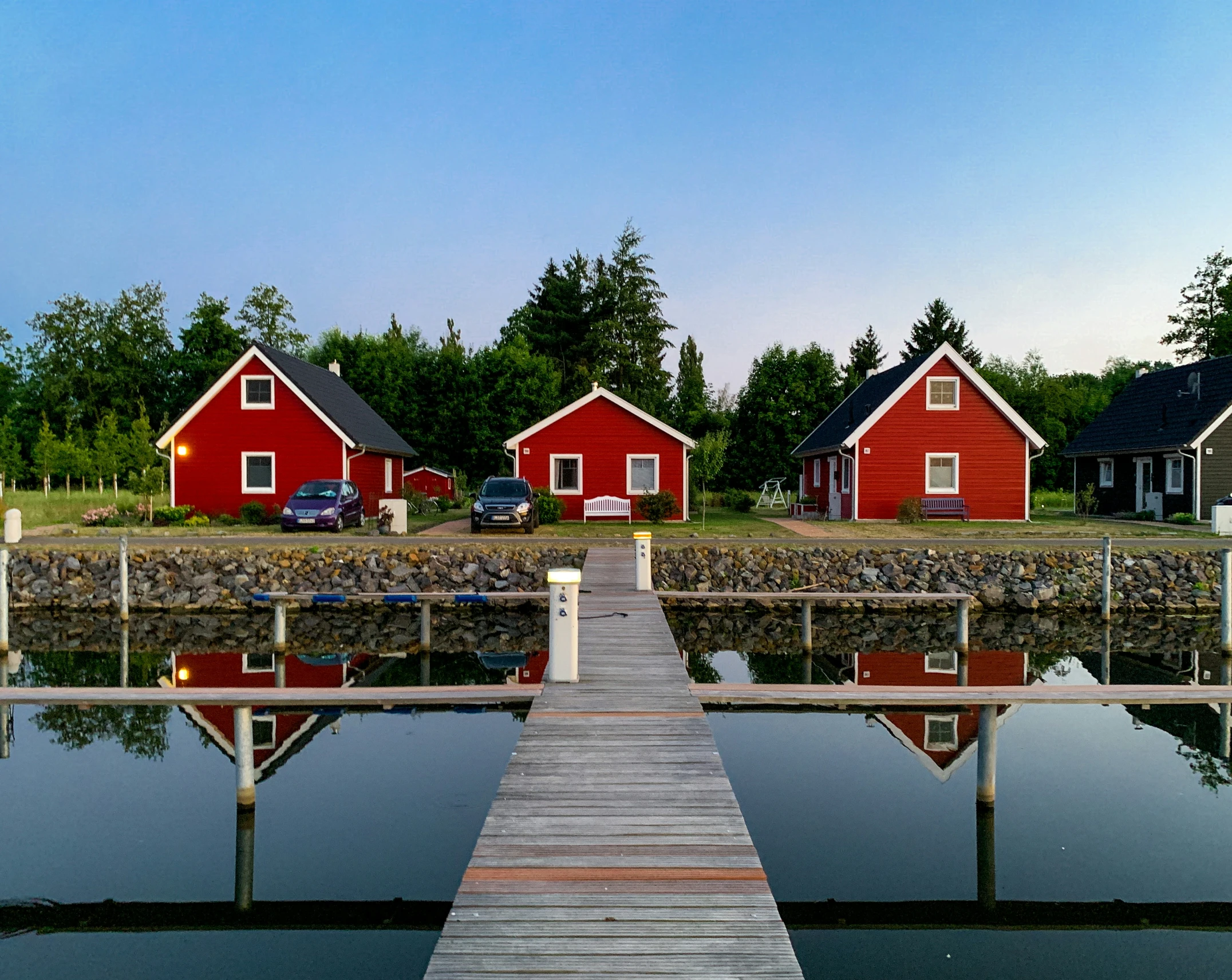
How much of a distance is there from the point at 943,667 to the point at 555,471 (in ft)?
57.4

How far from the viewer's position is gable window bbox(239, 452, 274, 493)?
29.2 metres

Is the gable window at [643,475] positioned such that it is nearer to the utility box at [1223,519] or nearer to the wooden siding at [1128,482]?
the utility box at [1223,519]

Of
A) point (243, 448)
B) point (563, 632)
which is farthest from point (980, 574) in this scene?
point (243, 448)

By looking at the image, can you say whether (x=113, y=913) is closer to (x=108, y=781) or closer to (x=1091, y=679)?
(x=108, y=781)

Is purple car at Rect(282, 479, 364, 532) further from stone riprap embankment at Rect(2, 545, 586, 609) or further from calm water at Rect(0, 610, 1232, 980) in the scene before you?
calm water at Rect(0, 610, 1232, 980)

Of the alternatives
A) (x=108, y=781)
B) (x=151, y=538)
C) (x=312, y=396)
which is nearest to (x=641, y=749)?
(x=108, y=781)

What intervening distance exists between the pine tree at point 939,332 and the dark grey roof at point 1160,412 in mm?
20792

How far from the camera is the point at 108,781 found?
29.9 ft

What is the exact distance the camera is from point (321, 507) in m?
25.2

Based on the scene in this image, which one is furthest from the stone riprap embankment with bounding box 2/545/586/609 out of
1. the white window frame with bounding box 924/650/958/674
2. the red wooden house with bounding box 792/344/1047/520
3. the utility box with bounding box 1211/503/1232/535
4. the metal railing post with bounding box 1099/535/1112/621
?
the utility box with bounding box 1211/503/1232/535

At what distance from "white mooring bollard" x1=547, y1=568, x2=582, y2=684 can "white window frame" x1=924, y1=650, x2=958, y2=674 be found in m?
7.20

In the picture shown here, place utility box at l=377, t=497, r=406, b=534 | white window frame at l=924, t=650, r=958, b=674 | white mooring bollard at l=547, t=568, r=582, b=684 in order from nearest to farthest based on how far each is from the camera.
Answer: white mooring bollard at l=547, t=568, r=582, b=684 < white window frame at l=924, t=650, r=958, b=674 < utility box at l=377, t=497, r=406, b=534

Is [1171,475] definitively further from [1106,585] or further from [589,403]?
[589,403]

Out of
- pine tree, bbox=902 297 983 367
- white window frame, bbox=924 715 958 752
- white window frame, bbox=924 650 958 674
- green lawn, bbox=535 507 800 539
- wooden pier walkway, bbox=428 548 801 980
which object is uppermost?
pine tree, bbox=902 297 983 367
